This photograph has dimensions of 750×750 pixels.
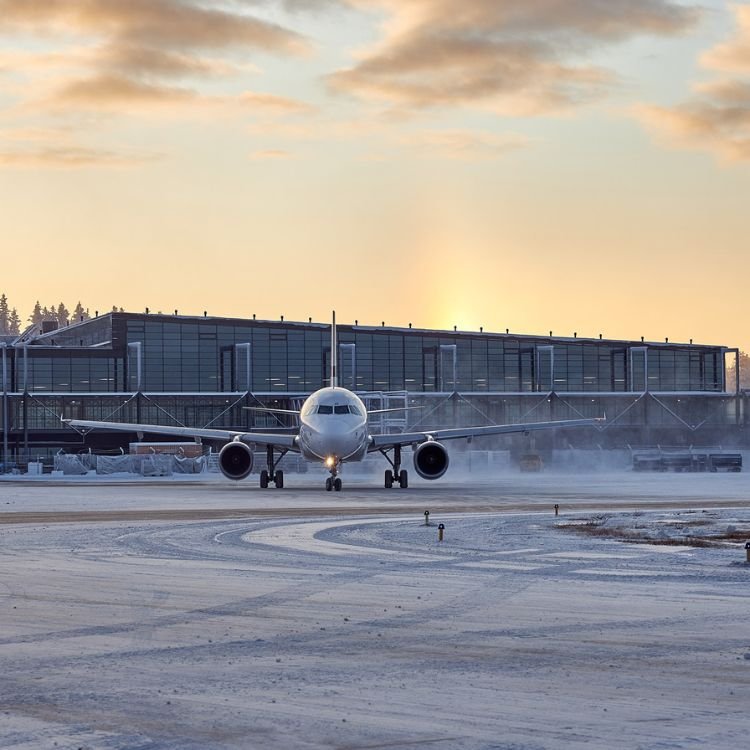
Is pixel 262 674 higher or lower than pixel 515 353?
lower

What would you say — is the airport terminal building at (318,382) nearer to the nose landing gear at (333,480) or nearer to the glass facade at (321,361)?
the glass facade at (321,361)

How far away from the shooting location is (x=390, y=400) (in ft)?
399

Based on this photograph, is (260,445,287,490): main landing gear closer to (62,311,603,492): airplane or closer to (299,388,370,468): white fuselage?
(62,311,603,492): airplane

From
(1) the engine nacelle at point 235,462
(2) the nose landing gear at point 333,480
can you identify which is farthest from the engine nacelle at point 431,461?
(1) the engine nacelle at point 235,462

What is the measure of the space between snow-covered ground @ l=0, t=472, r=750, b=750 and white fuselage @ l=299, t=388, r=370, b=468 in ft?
81.7

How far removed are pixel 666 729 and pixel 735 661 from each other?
137 inches

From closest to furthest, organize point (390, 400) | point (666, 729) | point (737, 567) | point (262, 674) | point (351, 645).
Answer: point (666, 729) < point (262, 674) < point (351, 645) < point (737, 567) < point (390, 400)

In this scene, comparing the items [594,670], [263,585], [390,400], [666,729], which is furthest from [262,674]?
[390,400]

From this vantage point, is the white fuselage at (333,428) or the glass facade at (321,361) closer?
the white fuselage at (333,428)

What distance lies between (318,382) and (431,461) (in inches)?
2579

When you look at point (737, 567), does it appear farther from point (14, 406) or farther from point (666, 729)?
point (14, 406)

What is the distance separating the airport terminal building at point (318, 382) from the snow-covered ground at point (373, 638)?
90188 mm

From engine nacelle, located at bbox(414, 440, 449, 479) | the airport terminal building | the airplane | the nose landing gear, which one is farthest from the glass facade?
the nose landing gear

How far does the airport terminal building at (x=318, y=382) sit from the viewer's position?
401 feet
